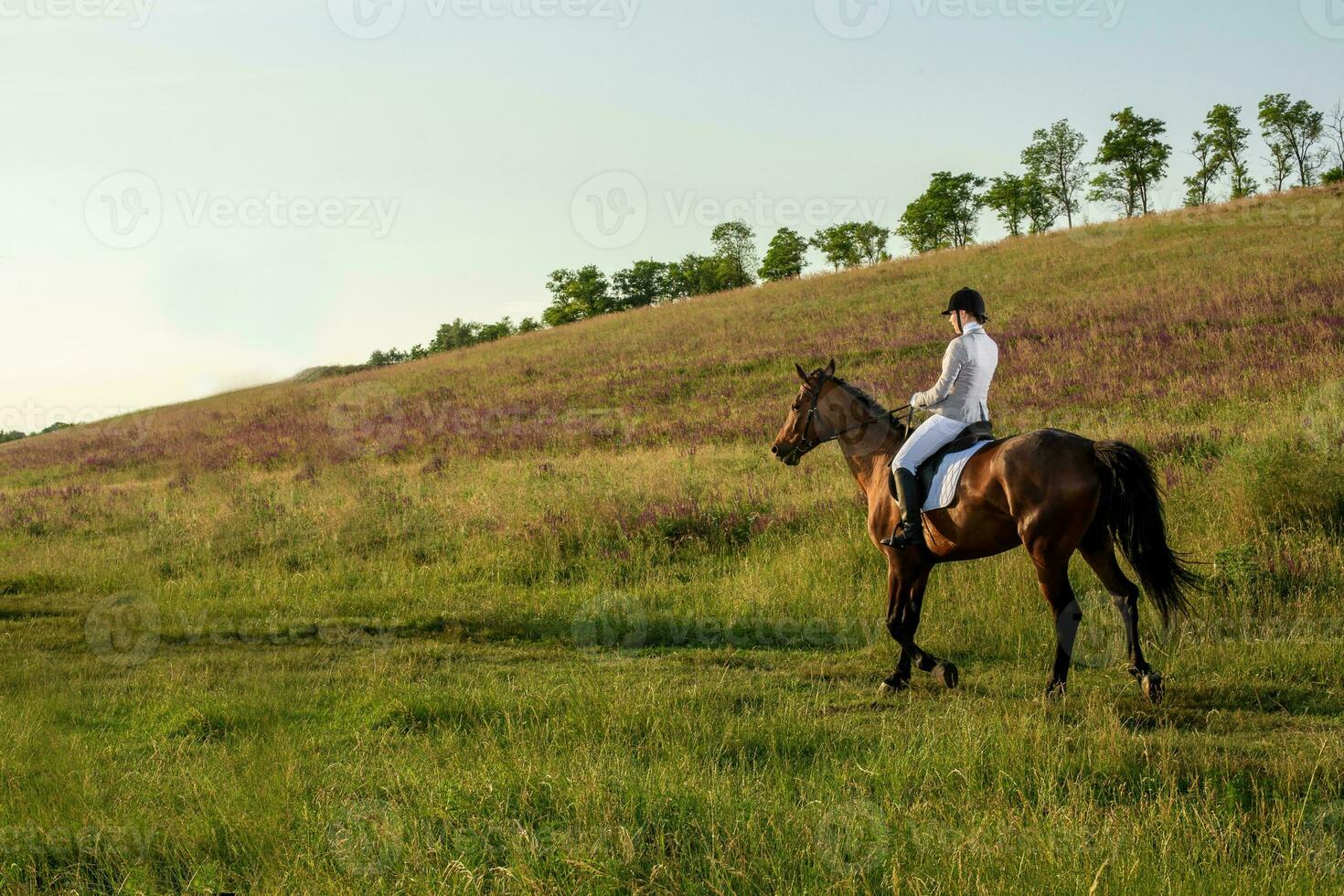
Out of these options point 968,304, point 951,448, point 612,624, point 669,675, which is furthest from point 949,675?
point 612,624

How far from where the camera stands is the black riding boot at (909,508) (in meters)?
8.23

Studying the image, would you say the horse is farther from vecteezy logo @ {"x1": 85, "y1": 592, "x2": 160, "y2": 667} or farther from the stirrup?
vecteezy logo @ {"x1": 85, "y1": 592, "x2": 160, "y2": 667}

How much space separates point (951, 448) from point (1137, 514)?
1.64 m

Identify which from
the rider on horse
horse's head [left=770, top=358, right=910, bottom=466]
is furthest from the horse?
horse's head [left=770, top=358, right=910, bottom=466]

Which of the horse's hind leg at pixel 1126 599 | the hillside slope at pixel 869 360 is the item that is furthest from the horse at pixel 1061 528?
the hillside slope at pixel 869 360

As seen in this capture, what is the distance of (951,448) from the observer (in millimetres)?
8266

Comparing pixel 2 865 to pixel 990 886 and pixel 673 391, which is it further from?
pixel 673 391

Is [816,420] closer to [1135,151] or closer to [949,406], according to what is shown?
[949,406]

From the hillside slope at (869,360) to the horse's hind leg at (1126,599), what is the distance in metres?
10.0

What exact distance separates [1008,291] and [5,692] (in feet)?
115

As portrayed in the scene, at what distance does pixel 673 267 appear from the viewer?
95.2 metres

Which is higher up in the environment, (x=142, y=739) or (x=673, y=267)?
(x=673, y=267)

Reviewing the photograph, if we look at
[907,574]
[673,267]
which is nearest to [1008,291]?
[907,574]

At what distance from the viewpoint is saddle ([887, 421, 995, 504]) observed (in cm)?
823
